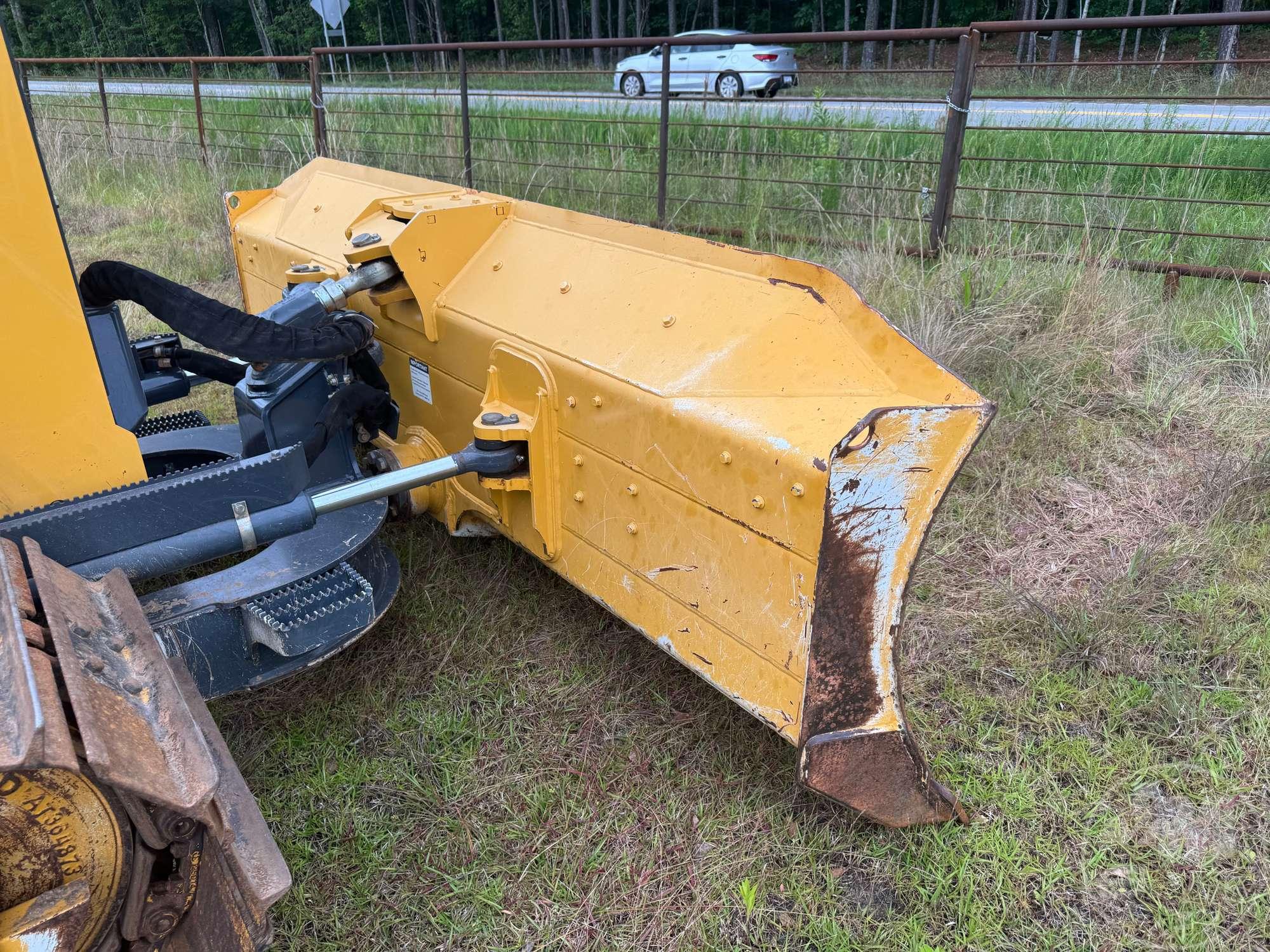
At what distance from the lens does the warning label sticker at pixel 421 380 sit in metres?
2.73

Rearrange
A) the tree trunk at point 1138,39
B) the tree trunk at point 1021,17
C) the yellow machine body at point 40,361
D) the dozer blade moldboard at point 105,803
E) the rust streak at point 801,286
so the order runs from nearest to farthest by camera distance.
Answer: the dozer blade moldboard at point 105,803, the yellow machine body at point 40,361, the rust streak at point 801,286, the tree trunk at point 1138,39, the tree trunk at point 1021,17

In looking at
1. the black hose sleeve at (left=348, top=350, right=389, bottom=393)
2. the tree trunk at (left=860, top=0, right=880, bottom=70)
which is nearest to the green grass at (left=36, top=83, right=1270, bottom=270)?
the black hose sleeve at (left=348, top=350, right=389, bottom=393)

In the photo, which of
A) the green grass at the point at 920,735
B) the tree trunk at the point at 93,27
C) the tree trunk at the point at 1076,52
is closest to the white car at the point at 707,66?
the tree trunk at the point at 1076,52

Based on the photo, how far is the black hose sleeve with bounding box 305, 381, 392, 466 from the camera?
241 centimetres

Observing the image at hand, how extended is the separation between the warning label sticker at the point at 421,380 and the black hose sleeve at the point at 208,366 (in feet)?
1.80

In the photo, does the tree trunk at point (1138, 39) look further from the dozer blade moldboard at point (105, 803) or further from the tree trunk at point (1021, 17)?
the dozer blade moldboard at point (105, 803)

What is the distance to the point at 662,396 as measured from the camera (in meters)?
1.90

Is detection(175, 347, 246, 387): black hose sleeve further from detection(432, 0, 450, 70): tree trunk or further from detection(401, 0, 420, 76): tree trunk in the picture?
detection(401, 0, 420, 76): tree trunk

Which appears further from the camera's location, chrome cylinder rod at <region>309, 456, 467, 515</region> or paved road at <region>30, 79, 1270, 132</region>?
paved road at <region>30, 79, 1270, 132</region>

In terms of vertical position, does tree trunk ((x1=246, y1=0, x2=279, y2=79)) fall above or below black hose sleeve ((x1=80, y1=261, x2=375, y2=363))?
above

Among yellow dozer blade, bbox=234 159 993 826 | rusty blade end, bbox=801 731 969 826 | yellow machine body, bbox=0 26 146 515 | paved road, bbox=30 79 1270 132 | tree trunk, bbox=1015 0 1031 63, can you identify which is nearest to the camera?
yellow machine body, bbox=0 26 146 515

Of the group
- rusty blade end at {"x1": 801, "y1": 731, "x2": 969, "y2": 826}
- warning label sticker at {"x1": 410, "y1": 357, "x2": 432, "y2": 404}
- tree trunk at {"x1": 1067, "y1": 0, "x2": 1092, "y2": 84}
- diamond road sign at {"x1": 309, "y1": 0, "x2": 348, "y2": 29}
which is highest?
diamond road sign at {"x1": 309, "y1": 0, "x2": 348, "y2": 29}

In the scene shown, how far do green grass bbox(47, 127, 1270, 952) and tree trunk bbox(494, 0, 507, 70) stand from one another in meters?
5.22

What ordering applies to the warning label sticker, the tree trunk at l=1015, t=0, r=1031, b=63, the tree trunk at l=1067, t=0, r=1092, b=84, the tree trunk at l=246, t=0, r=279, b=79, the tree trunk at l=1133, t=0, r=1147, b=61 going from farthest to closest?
the tree trunk at l=246, t=0, r=279, b=79
the tree trunk at l=1015, t=0, r=1031, b=63
the tree trunk at l=1133, t=0, r=1147, b=61
the tree trunk at l=1067, t=0, r=1092, b=84
the warning label sticker
